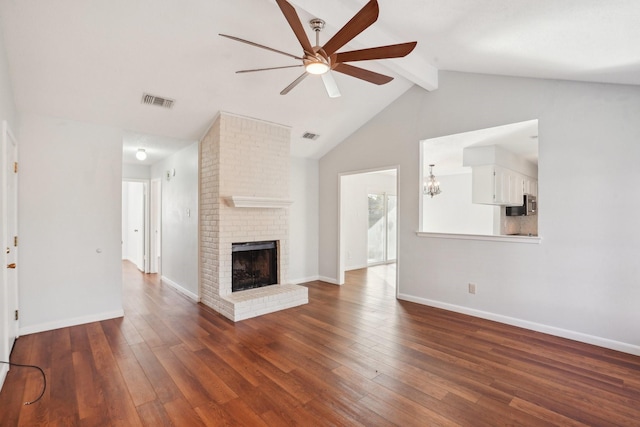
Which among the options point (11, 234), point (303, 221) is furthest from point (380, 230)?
point (11, 234)

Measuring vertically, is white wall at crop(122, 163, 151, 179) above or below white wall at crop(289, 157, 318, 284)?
above

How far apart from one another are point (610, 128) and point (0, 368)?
585 centimetres

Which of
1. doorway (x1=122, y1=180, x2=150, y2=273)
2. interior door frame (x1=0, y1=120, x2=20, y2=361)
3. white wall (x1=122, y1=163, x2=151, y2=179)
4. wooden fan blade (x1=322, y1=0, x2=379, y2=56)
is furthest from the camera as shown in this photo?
doorway (x1=122, y1=180, x2=150, y2=273)

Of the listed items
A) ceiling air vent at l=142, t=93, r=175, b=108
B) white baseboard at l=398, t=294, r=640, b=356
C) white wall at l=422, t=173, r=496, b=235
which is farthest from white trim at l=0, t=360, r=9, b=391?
white wall at l=422, t=173, r=496, b=235

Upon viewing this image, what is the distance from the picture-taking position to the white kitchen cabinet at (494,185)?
557 centimetres

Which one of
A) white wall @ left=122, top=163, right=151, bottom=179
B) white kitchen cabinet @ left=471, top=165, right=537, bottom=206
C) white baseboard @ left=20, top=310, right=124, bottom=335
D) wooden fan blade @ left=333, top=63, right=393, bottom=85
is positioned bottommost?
white baseboard @ left=20, top=310, right=124, bottom=335

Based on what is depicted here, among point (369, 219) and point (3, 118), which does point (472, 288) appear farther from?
point (3, 118)

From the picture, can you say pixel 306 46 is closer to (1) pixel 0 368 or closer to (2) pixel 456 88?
(2) pixel 456 88

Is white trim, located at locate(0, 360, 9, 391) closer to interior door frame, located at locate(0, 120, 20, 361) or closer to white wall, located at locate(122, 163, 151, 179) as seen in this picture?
interior door frame, located at locate(0, 120, 20, 361)

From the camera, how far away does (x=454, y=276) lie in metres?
4.25

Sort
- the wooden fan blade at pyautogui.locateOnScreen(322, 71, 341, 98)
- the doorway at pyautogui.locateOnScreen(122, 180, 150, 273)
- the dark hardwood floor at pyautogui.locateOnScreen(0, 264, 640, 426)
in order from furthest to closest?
1. the doorway at pyautogui.locateOnScreen(122, 180, 150, 273)
2. the wooden fan blade at pyautogui.locateOnScreen(322, 71, 341, 98)
3. the dark hardwood floor at pyautogui.locateOnScreen(0, 264, 640, 426)

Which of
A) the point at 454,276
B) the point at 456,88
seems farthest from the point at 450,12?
the point at 454,276

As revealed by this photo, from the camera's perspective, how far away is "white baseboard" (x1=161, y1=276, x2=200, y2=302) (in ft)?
15.9

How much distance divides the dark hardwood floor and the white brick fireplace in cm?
38
